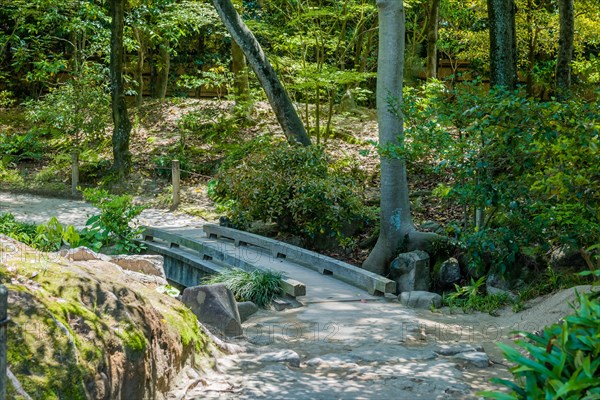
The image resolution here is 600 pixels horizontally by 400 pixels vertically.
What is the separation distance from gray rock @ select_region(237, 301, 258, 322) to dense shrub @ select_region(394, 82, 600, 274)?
9.30 ft

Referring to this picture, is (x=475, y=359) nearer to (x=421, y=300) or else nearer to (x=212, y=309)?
(x=212, y=309)

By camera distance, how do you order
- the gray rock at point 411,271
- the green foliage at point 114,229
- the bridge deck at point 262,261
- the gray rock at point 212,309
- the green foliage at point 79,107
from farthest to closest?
the green foliage at point 79,107 < the green foliage at point 114,229 < the gray rock at point 411,271 < the bridge deck at point 262,261 < the gray rock at point 212,309

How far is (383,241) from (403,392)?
6.30 metres

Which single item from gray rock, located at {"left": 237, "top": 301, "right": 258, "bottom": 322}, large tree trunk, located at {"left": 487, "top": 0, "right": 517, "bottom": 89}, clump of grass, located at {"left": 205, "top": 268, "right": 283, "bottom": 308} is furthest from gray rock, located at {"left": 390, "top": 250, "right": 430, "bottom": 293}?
large tree trunk, located at {"left": 487, "top": 0, "right": 517, "bottom": 89}

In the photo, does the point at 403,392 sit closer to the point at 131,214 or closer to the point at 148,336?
the point at 148,336

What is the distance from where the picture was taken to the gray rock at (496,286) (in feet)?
33.1

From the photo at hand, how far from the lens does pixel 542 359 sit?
12.9 feet

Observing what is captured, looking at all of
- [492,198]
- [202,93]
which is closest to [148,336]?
[492,198]

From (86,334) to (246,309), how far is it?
4.21m

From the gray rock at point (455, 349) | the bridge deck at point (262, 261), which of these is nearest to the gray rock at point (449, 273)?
the bridge deck at point (262, 261)

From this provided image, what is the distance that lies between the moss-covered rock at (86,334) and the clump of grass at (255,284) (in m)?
3.25

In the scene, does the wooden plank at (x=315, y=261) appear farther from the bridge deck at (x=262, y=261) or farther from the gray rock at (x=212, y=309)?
the gray rock at (x=212, y=309)

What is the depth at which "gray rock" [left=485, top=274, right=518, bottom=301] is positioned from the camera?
10.1m

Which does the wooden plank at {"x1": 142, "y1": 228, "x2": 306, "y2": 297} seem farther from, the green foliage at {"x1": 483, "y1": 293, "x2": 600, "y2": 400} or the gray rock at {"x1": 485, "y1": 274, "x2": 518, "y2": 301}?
the green foliage at {"x1": 483, "y1": 293, "x2": 600, "y2": 400}
